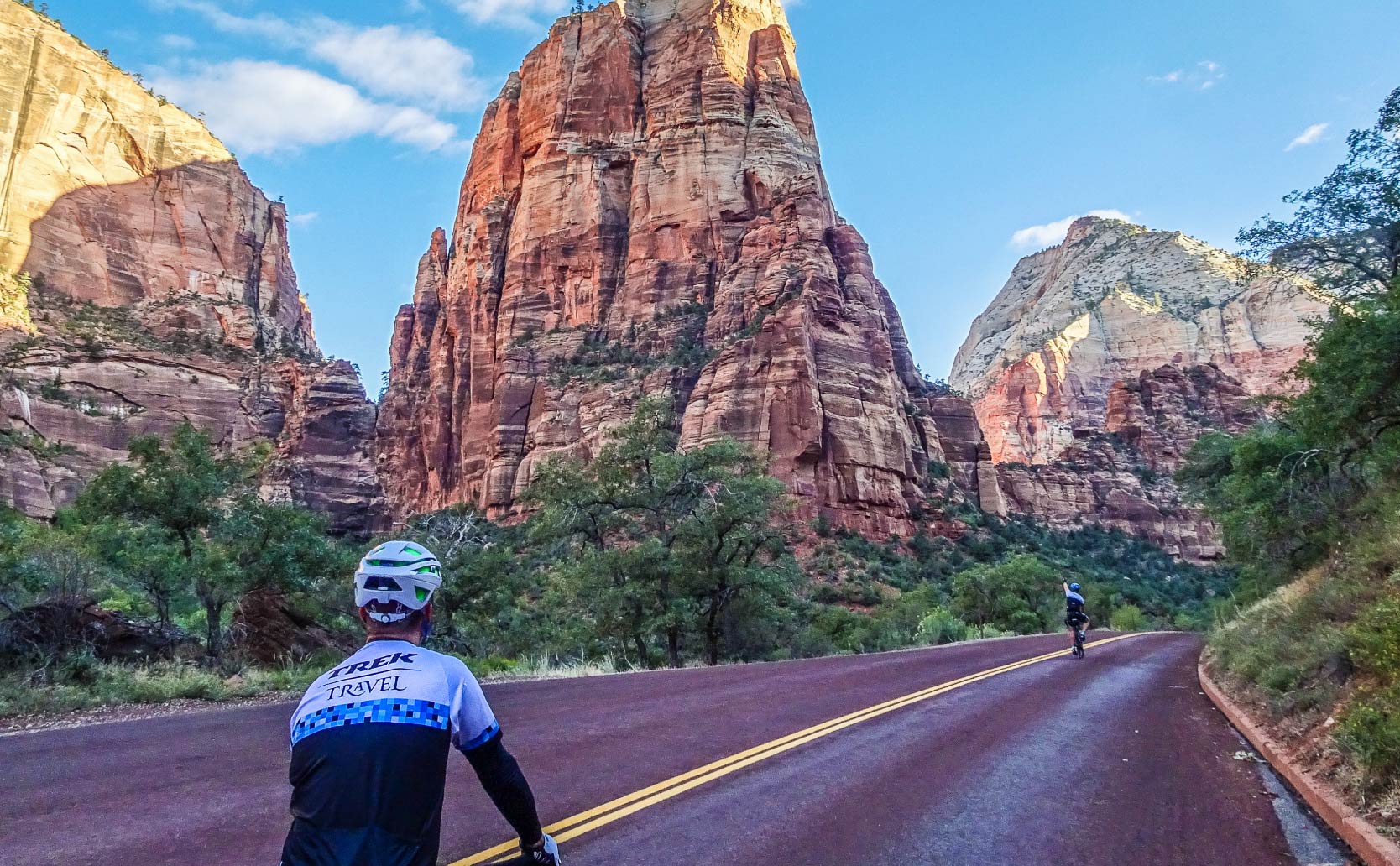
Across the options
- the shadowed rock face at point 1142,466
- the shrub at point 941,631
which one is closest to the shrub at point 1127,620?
the shrub at point 941,631

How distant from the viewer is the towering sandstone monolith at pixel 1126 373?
243ft

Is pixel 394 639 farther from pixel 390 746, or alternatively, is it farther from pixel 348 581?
pixel 348 581

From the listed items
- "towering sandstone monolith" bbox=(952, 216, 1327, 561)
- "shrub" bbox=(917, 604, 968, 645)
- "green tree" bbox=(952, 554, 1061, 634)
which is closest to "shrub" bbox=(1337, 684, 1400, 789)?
"shrub" bbox=(917, 604, 968, 645)

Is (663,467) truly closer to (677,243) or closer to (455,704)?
(455,704)

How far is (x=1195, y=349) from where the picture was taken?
359 ft

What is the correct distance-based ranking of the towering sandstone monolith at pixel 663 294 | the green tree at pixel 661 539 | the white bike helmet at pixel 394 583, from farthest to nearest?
the towering sandstone monolith at pixel 663 294 → the green tree at pixel 661 539 → the white bike helmet at pixel 394 583

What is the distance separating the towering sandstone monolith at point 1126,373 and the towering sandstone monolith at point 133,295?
6056 centimetres

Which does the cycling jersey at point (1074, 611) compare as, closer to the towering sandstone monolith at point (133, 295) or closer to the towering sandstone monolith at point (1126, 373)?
the towering sandstone monolith at point (133, 295)

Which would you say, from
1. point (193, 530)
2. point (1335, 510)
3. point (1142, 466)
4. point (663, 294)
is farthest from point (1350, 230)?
point (1142, 466)

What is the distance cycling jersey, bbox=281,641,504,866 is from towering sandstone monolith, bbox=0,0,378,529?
159 feet

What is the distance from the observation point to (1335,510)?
49.5 ft

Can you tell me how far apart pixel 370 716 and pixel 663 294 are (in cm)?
6596

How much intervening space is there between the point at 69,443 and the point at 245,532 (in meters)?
38.0

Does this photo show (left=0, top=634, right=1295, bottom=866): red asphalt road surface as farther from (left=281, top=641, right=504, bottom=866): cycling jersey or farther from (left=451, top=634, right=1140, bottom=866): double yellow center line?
(left=281, top=641, right=504, bottom=866): cycling jersey
